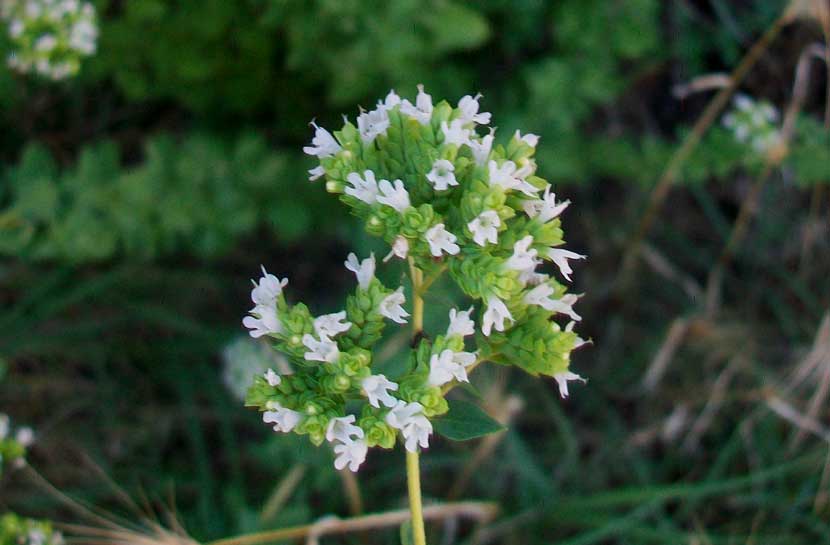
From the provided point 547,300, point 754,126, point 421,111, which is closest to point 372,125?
point 421,111

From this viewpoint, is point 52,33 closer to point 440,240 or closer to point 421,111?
point 421,111

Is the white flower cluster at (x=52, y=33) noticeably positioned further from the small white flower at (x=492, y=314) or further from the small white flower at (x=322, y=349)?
the small white flower at (x=492, y=314)

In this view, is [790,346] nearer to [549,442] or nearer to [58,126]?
[549,442]

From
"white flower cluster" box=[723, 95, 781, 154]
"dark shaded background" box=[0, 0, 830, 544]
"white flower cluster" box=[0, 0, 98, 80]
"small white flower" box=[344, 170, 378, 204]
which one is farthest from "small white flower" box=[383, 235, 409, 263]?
"white flower cluster" box=[723, 95, 781, 154]

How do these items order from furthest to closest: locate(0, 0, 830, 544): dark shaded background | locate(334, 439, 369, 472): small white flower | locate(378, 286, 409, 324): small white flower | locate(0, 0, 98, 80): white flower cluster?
locate(0, 0, 830, 544): dark shaded background
locate(0, 0, 98, 80): white flower cluster
locate(378, 286, 409, 324): small white flower
locate(334, 439, 369, 472): small white flower

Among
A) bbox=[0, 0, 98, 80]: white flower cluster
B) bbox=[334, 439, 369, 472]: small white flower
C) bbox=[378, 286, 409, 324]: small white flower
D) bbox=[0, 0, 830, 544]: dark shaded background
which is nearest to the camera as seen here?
bbox=[334, 439, 369, 472]: small white flower

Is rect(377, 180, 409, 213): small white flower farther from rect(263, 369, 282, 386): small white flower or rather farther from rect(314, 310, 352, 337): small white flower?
rect(263, 369, 282, 386): small white flower
